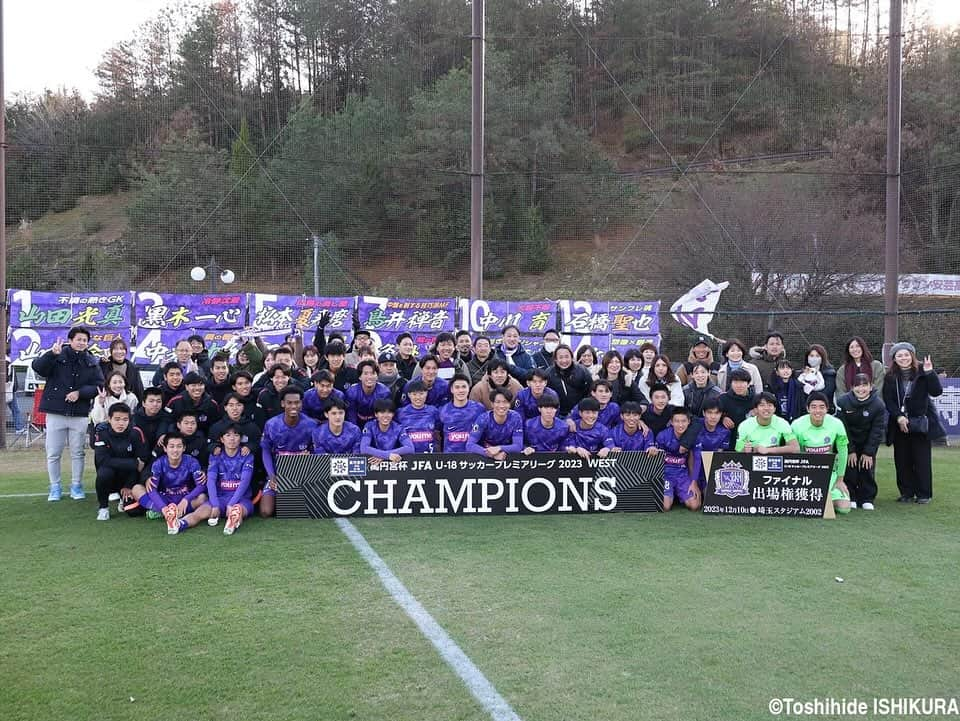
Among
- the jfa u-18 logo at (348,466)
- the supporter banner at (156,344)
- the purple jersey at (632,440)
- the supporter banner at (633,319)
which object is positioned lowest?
the jfa u-18 logo at (348,466)

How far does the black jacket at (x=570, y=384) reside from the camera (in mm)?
9000

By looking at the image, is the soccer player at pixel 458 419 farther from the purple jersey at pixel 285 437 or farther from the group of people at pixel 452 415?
the purple jersey at pixel 285 437

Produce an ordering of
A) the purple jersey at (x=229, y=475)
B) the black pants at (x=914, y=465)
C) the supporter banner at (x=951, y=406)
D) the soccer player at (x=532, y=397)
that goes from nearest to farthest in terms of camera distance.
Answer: the purple jersey at (x=229, y=475), the soccer player at (x=532, y=397), the black pants at (x=914, y=465), the supporter banner at (x=951, y=406)

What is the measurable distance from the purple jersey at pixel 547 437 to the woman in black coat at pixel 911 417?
343 centimetres

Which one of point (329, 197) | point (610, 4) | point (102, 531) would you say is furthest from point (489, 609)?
point (610, 4)

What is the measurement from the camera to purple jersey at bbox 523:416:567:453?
8.24 meters

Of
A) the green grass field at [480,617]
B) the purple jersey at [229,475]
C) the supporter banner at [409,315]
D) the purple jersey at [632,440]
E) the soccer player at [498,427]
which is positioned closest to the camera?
the green grass field at [480,617]

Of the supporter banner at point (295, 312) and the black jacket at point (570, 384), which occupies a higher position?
the supporter banner at point (295, 312)

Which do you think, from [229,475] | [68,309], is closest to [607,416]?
[229,475]

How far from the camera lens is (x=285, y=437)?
26.1ft

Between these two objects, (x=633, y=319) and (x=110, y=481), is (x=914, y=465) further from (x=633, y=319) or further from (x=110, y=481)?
(x=110, y=481)

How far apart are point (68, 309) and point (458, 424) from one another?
9.73m

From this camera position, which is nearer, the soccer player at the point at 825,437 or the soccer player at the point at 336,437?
the soccer player at the point at 336,437

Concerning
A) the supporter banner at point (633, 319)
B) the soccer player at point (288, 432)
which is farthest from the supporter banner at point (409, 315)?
the soccer player at point (288, 432)
